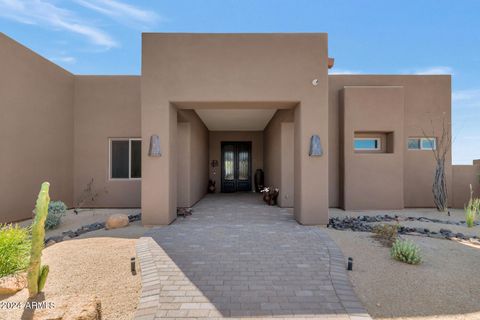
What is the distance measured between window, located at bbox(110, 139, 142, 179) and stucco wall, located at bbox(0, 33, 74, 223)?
4.42ft

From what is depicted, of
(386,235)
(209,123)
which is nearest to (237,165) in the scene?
(209,123)

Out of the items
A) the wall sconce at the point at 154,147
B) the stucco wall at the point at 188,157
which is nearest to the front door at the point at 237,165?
the stucco wall at the point at 188,157

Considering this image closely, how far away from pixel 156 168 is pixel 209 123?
5.17 metres

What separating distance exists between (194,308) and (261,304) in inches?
27.4

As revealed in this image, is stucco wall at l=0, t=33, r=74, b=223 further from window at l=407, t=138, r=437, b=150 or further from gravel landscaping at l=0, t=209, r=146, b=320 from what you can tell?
window at l=407, t=138, r=437, b=150

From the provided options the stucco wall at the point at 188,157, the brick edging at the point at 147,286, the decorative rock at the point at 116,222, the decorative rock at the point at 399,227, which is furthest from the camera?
the stucco wall at the point at 188,157

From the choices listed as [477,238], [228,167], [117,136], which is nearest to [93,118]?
[117,136]

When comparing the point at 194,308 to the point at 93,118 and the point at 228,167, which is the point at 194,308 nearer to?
the point at 93,118

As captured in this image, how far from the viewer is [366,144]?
866cm

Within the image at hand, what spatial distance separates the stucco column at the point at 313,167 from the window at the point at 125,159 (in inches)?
223

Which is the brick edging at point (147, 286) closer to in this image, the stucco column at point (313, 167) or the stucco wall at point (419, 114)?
the stucco column at point (313, 167)

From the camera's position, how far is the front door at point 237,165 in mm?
12852

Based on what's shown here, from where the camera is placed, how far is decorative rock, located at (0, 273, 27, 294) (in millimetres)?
2812

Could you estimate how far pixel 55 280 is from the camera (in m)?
3.14
